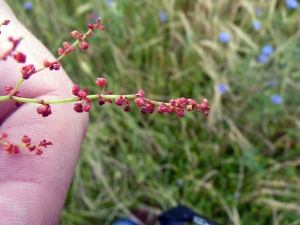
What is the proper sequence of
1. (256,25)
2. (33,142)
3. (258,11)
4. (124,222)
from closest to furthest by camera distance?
1. (33,142)
2. (124,222)
3. (256,25)
4. (258,11)

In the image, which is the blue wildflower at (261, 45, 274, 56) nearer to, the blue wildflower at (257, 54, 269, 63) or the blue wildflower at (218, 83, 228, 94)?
the blue wildflower at (257, 54, 269, 63)

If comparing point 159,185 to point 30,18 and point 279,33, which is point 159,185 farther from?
point 30,18

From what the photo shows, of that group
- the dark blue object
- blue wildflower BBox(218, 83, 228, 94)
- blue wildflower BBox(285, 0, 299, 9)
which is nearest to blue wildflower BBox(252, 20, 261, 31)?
blue wildflower BBox(285, 0, 299, 9)

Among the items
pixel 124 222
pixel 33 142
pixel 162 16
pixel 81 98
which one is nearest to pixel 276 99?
pixel 162 16

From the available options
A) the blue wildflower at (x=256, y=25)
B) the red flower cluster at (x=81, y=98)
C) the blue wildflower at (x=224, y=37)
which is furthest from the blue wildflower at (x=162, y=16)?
the red flower cluster at (x=81, y=98)

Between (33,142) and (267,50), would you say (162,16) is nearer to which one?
(267,50)

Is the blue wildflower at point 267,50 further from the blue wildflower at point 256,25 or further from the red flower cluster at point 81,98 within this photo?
the red flower cluster at point 81,98
